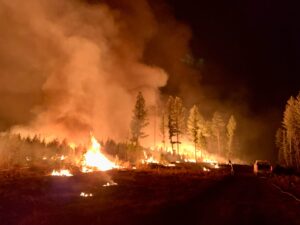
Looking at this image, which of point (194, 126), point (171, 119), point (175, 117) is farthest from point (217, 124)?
point (171, 119)

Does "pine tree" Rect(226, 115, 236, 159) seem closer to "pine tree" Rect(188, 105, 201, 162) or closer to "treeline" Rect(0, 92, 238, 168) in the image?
"treeline" Rect(0, 92, 238, 168)

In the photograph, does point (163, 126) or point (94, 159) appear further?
point (163, 126)

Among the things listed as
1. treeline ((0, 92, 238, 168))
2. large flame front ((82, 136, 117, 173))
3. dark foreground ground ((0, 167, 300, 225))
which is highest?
treeline ((0, 92, 238, 168))

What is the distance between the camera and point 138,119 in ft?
250

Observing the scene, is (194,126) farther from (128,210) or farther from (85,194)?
(128,210)

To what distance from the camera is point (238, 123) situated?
12194cm

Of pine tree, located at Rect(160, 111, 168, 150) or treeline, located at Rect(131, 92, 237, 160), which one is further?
pine tree, located at Rect(160, 111, 168, 150)

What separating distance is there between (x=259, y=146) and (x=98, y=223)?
124684mm

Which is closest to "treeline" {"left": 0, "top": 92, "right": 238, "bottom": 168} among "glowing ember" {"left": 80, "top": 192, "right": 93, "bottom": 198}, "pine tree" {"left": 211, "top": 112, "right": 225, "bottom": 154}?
"pine tree" {"left": 211, "top": 112, "right": 225, "bottom": 154}

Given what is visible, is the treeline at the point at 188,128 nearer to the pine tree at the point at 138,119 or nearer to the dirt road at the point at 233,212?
the pine tree at the point at 138,119

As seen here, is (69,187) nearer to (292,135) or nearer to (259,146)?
(292,135)

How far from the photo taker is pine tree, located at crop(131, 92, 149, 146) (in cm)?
7531

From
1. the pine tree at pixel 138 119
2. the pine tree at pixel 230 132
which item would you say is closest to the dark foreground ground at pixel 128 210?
the pine tree at pixel 138 119

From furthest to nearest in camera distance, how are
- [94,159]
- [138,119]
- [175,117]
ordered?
[175,117]
[138,119]
[94,159]
